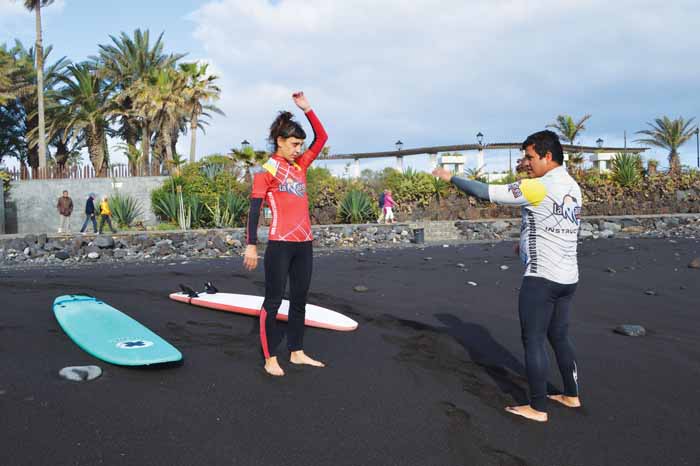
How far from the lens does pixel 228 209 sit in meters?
18.2

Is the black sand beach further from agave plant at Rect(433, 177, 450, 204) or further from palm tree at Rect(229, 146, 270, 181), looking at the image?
palm tree at Rect(229, 146, 270, 181)

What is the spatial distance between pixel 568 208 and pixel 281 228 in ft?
5.66

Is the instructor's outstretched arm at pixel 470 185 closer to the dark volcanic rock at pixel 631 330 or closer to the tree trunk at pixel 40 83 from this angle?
the dark volcanic rock at pixel 631 330

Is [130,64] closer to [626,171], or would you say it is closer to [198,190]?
[198,190]

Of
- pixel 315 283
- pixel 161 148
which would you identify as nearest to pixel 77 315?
pixel 315 283

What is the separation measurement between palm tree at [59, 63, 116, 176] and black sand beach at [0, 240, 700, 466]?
2999cm

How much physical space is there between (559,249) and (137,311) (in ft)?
14.3

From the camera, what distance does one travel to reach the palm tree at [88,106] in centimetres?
3259

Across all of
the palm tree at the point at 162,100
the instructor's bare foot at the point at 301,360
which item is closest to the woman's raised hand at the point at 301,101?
the instructor's bare foot at the point at 301,360

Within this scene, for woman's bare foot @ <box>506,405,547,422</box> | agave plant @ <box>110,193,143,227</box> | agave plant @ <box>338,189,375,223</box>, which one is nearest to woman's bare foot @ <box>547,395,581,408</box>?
woman's bare foot @ <box>506,405,547,422</box>

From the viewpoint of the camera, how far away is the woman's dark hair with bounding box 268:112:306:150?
11.9 ft

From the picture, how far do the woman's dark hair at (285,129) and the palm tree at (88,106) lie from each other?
3222 centimetres

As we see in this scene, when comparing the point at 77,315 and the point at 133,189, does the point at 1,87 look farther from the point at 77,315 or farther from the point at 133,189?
the point at 77,315

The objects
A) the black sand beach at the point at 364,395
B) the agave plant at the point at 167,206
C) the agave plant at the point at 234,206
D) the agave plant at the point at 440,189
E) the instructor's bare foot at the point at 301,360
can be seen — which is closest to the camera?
the black sand beach at the point at 364,395
